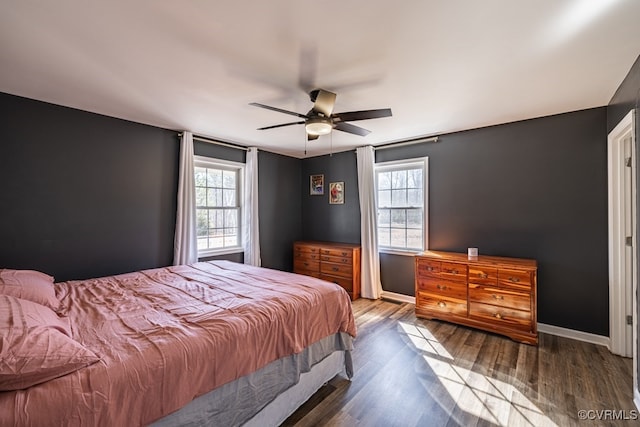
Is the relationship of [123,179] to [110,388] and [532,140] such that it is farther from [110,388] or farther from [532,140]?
[532,140]

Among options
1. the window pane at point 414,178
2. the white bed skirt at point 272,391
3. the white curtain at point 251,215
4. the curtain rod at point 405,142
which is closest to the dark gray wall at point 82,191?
the white curtain at point 251,215

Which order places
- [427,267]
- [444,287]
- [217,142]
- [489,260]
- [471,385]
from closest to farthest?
[471,385] < [489,260] < [444,287] < [427,267] < [217,142]

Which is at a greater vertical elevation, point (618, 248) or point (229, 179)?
point (229, 179)

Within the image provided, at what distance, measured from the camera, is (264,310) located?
1810 mm

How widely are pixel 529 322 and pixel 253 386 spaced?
283 cm

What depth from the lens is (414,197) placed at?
4203 mm

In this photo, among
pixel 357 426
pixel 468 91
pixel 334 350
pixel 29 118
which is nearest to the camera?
pixel 357 426

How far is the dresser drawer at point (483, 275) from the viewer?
2.99 m

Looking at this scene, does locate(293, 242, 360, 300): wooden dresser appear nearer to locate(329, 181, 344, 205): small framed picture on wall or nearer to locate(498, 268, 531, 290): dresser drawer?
locate(329, 181, 344, 205): small framed picture on wall

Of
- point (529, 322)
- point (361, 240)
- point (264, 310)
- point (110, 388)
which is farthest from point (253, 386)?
point (361, 240)

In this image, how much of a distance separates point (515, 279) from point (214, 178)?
4.18 meters

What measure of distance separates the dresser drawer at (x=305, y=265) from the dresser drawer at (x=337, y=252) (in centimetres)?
25

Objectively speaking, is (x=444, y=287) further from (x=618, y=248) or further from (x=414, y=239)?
(x=618, y=248)

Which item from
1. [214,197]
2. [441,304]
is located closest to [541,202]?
[441,304]
